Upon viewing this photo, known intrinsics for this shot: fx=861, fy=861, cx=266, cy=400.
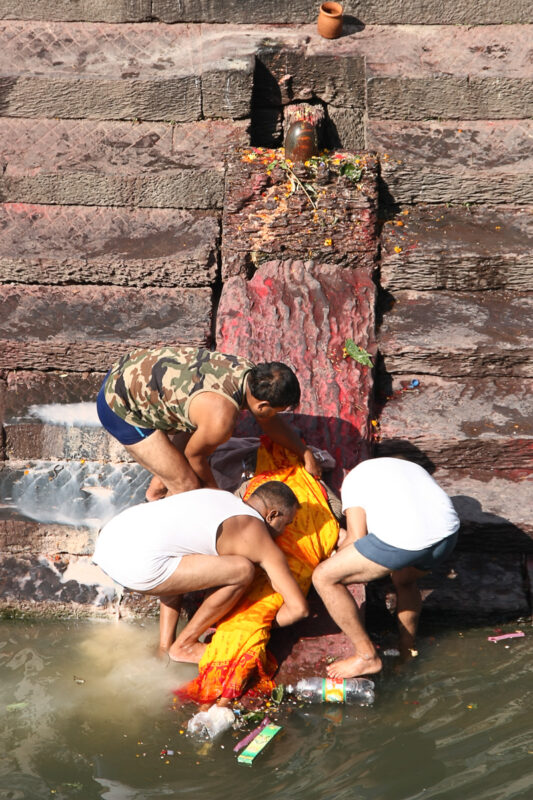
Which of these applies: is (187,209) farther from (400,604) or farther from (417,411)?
(400,604)

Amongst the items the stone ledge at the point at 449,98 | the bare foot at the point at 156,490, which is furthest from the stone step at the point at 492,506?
the stone ledge at the point at 449,98

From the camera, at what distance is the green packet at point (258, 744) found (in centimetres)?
345

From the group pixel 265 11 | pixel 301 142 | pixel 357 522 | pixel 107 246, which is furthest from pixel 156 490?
pixel 265 11

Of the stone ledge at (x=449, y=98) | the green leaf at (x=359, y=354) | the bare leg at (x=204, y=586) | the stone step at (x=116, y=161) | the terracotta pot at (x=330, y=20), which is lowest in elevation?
the bare leg at (x=204, y=586)

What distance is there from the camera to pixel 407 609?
13.7 ft

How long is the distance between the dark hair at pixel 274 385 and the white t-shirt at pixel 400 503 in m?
0.50

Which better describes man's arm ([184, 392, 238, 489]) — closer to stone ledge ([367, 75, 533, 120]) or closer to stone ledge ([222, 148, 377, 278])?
stone ledge ([222, 148, 377, 278])

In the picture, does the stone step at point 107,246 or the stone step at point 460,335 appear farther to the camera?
the stone step at point 107,246

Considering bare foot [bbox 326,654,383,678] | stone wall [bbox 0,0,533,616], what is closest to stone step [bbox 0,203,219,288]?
stone wall [bbox 0,0,533,616]

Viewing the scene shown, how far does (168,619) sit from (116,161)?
3.40 meters

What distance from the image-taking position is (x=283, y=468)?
4387 mm

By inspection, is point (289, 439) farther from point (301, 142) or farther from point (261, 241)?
point (301, 142)

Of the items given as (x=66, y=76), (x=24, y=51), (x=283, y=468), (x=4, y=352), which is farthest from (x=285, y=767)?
(x=24, y=51)

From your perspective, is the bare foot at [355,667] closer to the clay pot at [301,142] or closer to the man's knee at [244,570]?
the man's knee at [244,570]
